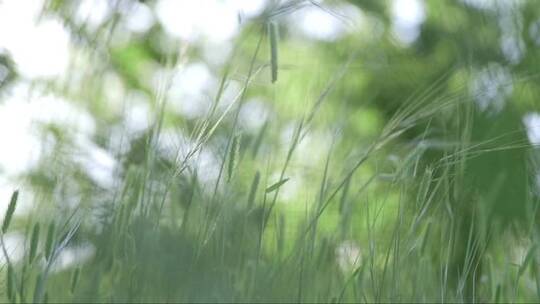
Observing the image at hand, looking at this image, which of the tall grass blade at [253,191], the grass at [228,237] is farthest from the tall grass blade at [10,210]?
the tall grass blade at [253,191]

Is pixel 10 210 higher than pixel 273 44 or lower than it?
lower

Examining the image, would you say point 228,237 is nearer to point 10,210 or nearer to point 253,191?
point 253,191

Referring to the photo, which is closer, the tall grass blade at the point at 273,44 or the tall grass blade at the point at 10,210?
the tall grass blade at the point at 10,210

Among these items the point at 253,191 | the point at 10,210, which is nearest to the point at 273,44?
the point at 253,191

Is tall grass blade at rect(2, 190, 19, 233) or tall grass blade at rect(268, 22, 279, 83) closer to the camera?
tall grass blade at rect(2, 190, 19, 233)

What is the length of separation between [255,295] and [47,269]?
0.77 feet

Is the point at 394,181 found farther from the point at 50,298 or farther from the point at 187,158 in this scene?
the point at 50,298

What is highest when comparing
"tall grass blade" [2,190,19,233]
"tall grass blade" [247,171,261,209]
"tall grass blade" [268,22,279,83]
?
"tall grass blade" [268,22,279,83]

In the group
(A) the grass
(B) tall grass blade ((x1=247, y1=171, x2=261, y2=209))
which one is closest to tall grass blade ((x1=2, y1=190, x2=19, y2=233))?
(A) the grass

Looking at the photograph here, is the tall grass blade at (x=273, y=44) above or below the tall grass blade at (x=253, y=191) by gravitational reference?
above

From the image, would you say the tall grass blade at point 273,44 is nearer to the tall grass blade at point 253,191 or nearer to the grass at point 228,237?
the grass at point 228,237

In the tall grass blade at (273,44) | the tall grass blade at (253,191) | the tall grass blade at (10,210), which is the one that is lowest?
the tall grass blade at (10,210)

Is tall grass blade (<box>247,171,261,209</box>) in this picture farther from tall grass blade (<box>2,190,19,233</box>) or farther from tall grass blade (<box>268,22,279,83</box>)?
tall grass blade (<box>2,190,19,233</box>)

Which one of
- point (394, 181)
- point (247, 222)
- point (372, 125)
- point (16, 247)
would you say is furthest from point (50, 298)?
point (372, 125)
